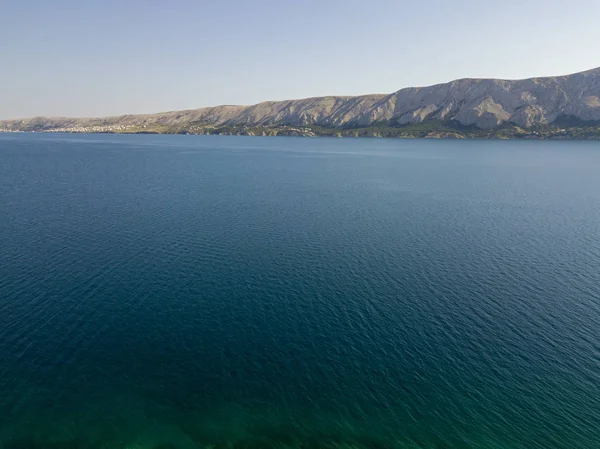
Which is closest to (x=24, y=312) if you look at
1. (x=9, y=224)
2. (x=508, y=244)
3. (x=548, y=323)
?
(x=9, y=224)

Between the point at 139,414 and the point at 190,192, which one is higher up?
the point at 190,192

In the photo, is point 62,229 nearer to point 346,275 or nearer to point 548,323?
point 346,275

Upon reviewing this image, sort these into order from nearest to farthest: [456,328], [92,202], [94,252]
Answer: [456,328]
[94,252]
[92,202]

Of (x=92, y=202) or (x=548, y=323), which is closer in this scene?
(x=548, y=323)

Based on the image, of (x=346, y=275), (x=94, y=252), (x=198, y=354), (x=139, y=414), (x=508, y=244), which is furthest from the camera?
(x=508, y=244)

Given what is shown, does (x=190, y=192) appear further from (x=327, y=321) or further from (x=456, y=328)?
(x=456, y=328)

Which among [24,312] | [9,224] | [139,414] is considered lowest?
[139,414]
